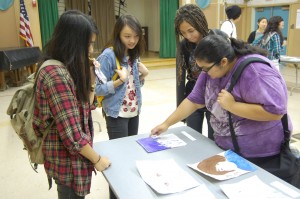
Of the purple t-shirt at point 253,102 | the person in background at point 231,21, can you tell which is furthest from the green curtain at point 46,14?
the purple t-shirt at point 253,102

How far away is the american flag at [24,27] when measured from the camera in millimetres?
5930

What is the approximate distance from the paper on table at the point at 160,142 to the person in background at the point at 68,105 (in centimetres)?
28

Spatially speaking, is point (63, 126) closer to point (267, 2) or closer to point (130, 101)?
point (130, 101)

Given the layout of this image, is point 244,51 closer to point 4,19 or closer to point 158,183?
point 158,183

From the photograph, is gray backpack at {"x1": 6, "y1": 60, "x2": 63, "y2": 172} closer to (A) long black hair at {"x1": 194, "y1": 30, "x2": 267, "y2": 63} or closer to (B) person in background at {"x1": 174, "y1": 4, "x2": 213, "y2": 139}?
(A) long black hair at {"x1": 194, "y1": 30, "x2": 267, "y2": 63}

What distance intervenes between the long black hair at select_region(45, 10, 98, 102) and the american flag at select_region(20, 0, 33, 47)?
5.49 metres

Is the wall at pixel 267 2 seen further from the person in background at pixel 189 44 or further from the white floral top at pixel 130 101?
the white floral top at pixel 130 101

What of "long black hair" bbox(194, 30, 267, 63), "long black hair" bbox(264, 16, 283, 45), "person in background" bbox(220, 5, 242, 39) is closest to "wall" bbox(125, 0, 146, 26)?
"long black hair" bbox(264, 16, 283, 45)

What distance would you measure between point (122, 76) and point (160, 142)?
18.5 inches

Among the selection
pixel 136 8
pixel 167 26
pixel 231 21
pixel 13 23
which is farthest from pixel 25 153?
A: pixel 136 8

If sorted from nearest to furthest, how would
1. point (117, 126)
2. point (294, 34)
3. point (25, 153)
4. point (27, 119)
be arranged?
1. point (27, 119)
2. point (117, 126)
3. point (25, 153)
4. point (294, 34)

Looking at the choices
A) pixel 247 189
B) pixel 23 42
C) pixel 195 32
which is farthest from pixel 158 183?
pixel 23 42

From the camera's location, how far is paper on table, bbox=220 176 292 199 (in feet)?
3.23

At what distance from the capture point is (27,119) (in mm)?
1136
